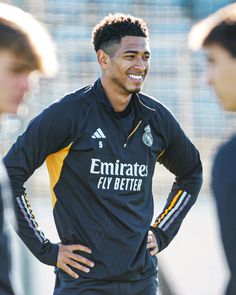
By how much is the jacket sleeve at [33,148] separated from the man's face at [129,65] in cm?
40

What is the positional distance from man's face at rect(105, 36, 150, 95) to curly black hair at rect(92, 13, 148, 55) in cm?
4

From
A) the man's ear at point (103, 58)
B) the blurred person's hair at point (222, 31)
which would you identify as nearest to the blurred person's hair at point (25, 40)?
the blurred person's hair at point (222, 31)

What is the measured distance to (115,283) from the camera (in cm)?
495

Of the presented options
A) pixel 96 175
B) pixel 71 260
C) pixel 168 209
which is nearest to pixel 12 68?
pixel 96 175

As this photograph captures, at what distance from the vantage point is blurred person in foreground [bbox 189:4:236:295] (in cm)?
318

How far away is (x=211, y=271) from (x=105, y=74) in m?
3.87

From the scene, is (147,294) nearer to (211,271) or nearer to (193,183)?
(193,183)

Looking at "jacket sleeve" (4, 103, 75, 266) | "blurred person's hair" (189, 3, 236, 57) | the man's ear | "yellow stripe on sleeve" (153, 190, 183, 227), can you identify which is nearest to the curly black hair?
the man's ear

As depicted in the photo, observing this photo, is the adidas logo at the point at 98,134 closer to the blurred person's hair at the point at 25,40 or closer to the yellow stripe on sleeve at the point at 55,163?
the yellow stripe on sleeve at the point at 55,163

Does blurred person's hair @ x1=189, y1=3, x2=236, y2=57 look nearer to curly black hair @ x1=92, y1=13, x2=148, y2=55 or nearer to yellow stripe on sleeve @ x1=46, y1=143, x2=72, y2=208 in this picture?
yellow stripe on sleeve @ x1=46, y1=143, x2=72, y2=208

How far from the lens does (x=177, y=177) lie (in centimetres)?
576

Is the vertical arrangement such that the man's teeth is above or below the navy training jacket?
above

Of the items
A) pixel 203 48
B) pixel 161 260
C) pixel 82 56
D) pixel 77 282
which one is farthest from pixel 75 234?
pixel 82 56

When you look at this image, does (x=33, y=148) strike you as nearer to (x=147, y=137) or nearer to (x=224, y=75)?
(x=147, y=137)
